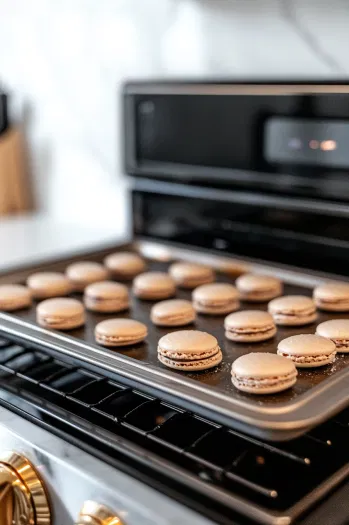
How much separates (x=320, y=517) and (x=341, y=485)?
5cm

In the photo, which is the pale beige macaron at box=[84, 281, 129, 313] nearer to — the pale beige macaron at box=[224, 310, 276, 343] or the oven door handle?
the pale beige macaron at box=[224, 310, 276, 343]

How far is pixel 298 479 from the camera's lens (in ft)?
2.08

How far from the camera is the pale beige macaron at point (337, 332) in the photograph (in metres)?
0.78

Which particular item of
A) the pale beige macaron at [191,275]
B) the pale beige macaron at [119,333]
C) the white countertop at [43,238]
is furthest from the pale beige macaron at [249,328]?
the white countertop at [43,238]

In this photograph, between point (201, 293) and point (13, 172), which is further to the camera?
point (13, 172)

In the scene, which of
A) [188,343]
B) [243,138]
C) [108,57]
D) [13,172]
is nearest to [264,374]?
[188,343]

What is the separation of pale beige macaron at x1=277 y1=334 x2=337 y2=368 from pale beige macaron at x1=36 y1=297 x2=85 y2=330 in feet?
0.93

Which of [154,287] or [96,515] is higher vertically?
[154,287]

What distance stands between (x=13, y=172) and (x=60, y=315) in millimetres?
893

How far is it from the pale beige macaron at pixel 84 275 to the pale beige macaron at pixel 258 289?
9.0 inches

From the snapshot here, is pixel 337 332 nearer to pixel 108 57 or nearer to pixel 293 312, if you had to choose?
pixel 293 312

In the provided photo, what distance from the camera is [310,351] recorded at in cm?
73

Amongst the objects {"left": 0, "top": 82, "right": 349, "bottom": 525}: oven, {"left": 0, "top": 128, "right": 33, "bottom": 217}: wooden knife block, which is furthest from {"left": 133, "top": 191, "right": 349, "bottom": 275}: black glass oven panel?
{"left": 0, "top": 128, "right": 33, "bottom": 217}: wooden knife block

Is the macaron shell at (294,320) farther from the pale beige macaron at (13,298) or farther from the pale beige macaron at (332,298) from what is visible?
the pale beige macaron at (13,298)
